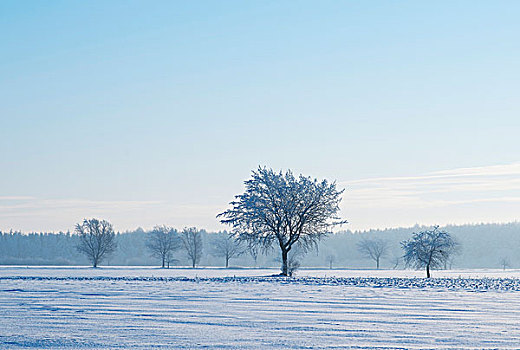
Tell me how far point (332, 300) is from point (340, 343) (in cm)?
1029

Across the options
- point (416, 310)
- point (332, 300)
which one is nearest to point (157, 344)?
point (416, 310)

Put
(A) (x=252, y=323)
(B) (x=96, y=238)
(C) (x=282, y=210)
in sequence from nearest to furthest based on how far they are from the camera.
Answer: (A) (x=252, y=323), (C) (x=282, y=210), (B) (x=96, y=238)

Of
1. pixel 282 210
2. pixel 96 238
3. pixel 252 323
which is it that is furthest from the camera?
pixel 96 238

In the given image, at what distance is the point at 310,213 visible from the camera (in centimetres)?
5038

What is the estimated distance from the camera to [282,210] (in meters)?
50.1

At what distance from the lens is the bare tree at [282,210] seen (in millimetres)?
50062

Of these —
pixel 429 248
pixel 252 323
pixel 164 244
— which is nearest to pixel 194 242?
pixel 164 244

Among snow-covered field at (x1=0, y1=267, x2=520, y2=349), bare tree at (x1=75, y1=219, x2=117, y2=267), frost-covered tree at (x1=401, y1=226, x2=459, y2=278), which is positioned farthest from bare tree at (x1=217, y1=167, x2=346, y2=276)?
bare tree at (x1=75, y1=219, x2=117, y2=267)

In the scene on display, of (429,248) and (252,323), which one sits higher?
(429,248)

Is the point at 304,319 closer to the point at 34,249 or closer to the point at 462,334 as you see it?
the point at 462,334

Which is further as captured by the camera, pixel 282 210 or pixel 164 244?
pixel 164 244

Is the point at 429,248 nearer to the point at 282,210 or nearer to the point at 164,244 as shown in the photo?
the point at 282,210

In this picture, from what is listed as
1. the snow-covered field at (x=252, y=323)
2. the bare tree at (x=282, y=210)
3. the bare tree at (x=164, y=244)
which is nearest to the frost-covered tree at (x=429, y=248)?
the bare tree at (x=282, y=210)

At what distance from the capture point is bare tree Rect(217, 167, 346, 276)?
5006 cm
